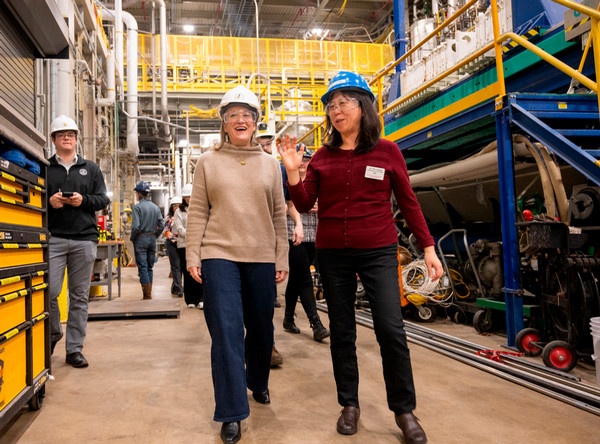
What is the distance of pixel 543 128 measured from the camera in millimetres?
3418

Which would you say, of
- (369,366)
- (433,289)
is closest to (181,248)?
(433,289)

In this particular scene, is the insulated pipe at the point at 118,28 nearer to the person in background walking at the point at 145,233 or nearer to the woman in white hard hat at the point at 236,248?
the person in background walking at the point at 145,233

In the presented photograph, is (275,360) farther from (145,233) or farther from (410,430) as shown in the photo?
(145,233)

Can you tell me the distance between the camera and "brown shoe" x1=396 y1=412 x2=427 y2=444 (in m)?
2.08

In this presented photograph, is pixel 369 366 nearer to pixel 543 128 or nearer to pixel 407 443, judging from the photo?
pixel 407 443

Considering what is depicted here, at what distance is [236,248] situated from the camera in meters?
2.25

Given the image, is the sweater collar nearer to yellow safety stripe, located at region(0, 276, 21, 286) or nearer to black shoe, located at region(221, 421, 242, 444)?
yellow safety stripe, located at region(0, 276, 21, 286)

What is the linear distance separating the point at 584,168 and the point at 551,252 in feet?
2.73

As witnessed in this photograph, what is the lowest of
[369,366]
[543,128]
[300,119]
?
[369,366]

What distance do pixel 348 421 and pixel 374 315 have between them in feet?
1.77

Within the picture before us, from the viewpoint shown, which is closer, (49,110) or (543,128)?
(543,128)

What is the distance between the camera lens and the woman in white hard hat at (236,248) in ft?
7.06

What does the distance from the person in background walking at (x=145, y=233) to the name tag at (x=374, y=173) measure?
231 inches

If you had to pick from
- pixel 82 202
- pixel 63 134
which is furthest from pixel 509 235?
pixel 63 134
